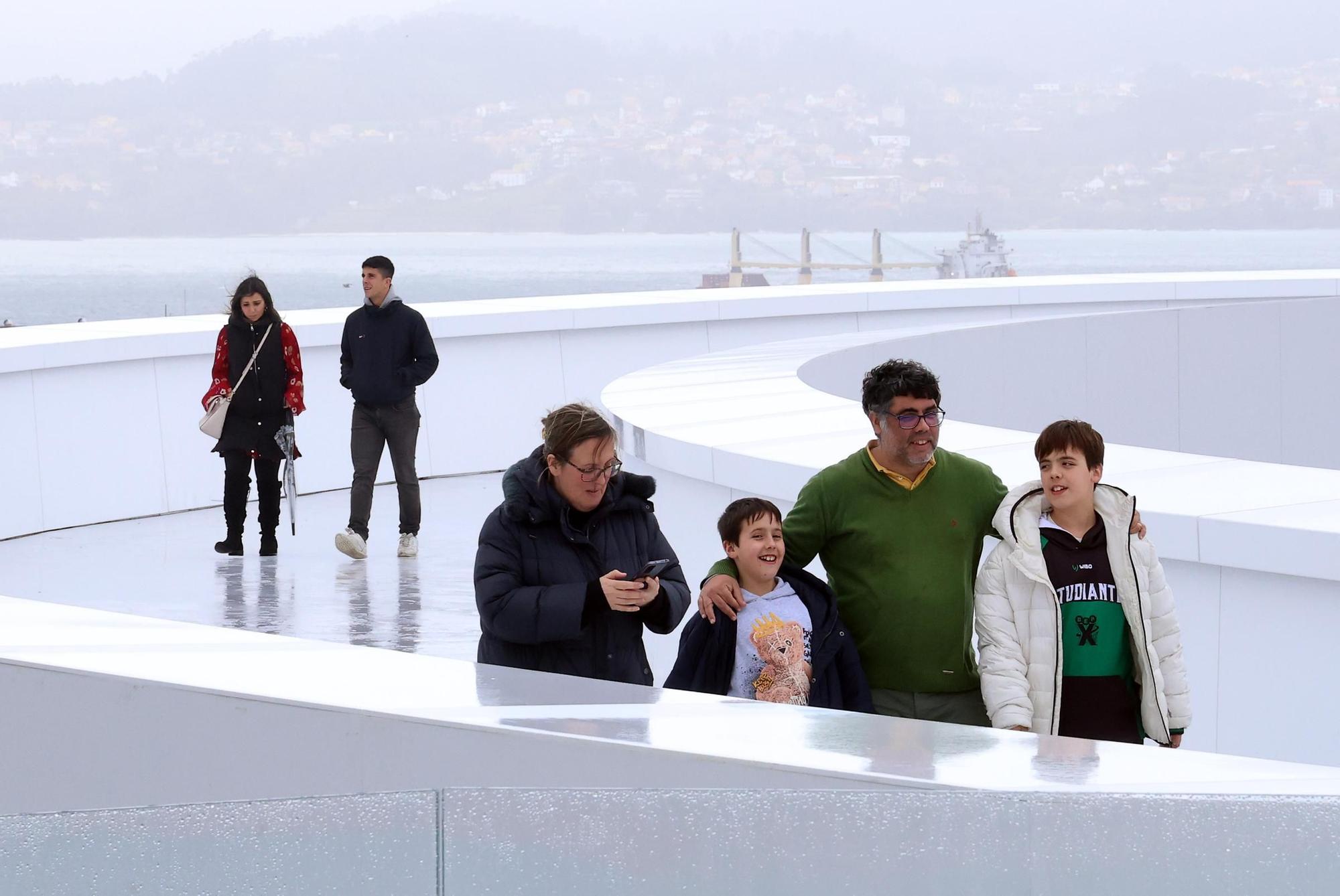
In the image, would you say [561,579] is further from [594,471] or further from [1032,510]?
[1032,510]

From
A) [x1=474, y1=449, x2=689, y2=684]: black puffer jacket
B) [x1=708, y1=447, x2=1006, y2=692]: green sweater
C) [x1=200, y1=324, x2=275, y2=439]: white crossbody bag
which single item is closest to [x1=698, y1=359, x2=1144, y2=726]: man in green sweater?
[x1=708, y1=447, x2=1006, y2=692]: green sweater

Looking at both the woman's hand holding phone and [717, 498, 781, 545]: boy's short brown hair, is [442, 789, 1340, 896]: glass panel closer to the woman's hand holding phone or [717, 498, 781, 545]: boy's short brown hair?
the woman's hand holding phone

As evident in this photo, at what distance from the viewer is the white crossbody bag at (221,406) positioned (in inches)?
419

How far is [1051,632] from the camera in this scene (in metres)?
4.36

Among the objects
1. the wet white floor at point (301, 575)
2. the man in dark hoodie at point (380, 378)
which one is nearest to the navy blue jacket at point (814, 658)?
the wet white floor at point (301, 575)

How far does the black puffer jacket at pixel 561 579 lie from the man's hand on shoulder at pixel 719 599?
0.19 feet

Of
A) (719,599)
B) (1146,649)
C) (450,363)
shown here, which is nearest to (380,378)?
(450,363)

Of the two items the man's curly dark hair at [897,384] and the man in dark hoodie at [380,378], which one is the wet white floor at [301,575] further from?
the man's curly dark hair at [897,384]

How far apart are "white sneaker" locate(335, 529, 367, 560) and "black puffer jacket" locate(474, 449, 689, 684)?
21.9 feet

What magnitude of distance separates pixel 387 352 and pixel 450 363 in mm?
4420

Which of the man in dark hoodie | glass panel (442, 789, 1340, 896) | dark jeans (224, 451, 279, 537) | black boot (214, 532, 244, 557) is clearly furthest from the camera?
black boot (214, 532, 244, 557)

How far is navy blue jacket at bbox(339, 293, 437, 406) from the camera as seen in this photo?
10797 mm

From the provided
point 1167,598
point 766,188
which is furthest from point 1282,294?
point 766,188

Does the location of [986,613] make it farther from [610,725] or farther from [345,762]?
[345,762]
